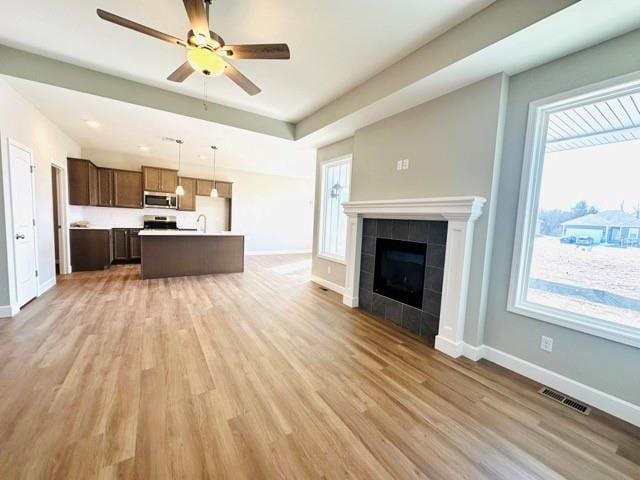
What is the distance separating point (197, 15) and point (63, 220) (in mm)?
5692

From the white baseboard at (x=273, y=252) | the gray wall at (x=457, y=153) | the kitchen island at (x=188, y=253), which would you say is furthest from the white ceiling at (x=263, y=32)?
the white baseboard at (x=273, y=252)

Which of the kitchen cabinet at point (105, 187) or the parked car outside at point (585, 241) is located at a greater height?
the kitchen cabinet at point (105, 187)

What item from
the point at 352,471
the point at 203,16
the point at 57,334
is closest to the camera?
the point at 352,471

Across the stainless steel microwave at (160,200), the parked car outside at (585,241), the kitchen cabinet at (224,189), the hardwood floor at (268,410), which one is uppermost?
the kitchen cabinet at (224,189)

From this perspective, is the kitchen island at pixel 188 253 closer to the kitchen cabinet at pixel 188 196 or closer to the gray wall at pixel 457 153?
the kitchen cabinet at pixel 188 196

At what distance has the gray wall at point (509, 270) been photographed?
1.89 meters

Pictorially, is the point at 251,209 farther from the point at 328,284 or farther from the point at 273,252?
the point at 328,284

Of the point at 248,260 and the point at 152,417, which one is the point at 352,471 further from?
the point at 248,260

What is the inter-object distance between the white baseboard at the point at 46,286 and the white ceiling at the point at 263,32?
3.27m

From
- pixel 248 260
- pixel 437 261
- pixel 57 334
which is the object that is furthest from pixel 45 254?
pixel 437 261

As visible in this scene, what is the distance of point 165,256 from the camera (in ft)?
17.4

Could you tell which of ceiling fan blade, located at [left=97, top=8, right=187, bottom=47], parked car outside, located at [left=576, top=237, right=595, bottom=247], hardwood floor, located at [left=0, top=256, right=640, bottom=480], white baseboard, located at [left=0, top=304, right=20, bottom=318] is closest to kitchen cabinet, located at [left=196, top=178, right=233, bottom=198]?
white baseboard, located at [left=0, top=304, right=20, bottom=318]

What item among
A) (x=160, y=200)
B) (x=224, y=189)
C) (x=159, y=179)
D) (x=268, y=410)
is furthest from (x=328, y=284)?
(x=159, y=179)

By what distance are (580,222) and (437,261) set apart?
1.22 m
